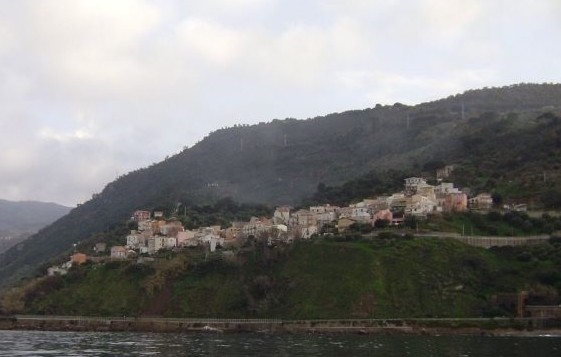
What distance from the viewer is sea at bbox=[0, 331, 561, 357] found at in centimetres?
5750

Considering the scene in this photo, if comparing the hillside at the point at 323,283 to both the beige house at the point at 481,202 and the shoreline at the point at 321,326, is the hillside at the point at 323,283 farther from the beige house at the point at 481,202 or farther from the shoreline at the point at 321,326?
the beige house at the point at 481,202

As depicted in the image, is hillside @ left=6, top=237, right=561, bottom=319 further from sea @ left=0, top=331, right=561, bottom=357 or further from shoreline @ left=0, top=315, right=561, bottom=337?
sea @ left=0, top=331, right=561, bottom=357

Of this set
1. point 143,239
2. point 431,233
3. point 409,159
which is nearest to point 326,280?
point 431,233

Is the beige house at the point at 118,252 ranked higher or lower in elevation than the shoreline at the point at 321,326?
higher

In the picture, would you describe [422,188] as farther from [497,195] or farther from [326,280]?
[326,280]

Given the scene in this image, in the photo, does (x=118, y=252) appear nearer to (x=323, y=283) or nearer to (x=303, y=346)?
(x=323, y=283)

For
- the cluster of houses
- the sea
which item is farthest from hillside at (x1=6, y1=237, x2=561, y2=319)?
the cluster of houses

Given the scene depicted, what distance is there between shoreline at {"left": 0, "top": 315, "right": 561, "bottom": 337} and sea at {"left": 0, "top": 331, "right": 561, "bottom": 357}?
3.81m

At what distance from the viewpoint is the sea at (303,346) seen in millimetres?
57500

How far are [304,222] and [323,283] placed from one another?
120ft

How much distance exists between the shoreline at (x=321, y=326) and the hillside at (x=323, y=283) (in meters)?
2.41

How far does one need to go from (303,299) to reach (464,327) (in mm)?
21124

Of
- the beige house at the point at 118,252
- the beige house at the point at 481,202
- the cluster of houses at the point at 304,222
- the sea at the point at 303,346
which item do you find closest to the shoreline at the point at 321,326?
the sea at the point at 303,346

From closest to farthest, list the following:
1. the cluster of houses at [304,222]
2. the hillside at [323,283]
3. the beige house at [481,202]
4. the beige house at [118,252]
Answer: the hillside at [323,283] < the cluster of houses at [304,222] < the beige house at [481,202] < the beige house at [118,252]
